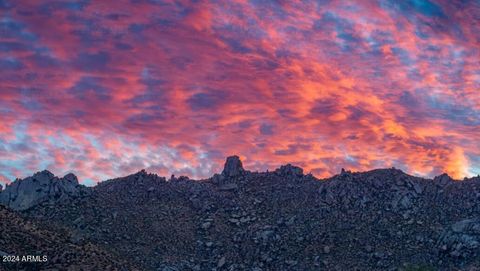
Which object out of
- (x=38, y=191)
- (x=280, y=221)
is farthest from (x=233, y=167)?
(x=38, y=191)

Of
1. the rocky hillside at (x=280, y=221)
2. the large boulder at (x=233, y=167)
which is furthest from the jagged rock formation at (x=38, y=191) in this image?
the large boulder at (x=233, y=167)

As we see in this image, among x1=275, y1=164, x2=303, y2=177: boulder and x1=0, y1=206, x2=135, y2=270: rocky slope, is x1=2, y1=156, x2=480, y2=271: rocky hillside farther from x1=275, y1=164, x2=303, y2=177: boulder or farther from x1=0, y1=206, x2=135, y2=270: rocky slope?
x1=0, y1=206, x2=135, y2=270: rocky slope

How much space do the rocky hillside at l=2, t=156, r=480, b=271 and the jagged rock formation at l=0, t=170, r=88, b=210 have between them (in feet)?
3.50

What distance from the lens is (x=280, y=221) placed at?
69375 mm

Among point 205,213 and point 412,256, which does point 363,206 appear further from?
point 205,213

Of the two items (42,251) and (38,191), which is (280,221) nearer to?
(42,251)

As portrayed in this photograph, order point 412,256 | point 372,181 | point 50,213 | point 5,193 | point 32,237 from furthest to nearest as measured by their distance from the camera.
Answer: point 372,181, point 5,193, point 50,213, point 412,256, point 32,237

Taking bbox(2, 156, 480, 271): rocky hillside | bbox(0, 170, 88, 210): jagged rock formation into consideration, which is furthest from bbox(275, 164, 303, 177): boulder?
bbox(0, 170, 88, 210): jagged rock formation

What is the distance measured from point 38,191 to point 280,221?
35.5m

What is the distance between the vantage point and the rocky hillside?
202ft

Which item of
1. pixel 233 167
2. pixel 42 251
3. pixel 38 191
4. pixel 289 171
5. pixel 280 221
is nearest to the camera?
pixel 42 251

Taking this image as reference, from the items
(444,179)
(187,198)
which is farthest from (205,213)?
(444,179)

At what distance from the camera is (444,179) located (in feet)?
250

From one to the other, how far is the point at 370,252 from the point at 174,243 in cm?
2647
